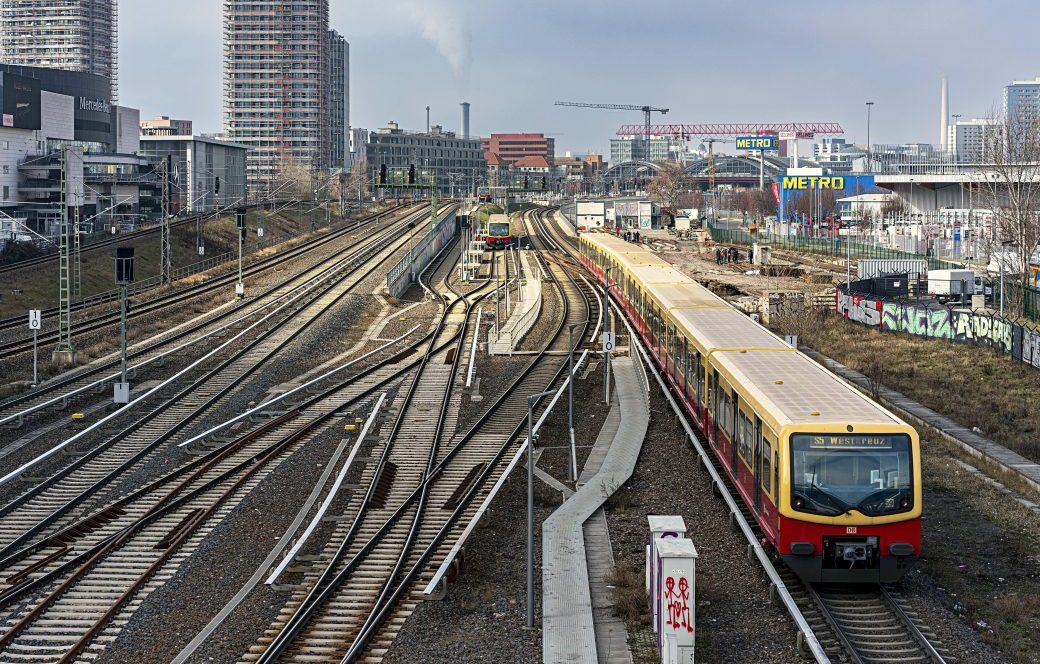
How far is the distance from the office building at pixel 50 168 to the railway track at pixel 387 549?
190 ft

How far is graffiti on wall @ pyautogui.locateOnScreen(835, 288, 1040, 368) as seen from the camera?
38406mm

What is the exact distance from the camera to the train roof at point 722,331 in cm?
2419

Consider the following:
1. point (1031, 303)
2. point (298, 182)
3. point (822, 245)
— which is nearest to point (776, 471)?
point (1031, 303)

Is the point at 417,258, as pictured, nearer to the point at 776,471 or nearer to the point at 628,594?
the point at 628,594

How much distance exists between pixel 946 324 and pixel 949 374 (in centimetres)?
704

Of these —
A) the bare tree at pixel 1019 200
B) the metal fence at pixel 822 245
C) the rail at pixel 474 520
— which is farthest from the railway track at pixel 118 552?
the metal fence at pixel 822 245

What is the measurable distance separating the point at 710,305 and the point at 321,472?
12093mm

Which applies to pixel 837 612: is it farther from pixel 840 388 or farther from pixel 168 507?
pixel 168 507

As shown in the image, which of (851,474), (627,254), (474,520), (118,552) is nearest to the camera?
(851,474)

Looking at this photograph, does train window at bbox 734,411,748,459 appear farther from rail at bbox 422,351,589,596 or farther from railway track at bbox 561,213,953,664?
rail at bbox 422,351,589,596

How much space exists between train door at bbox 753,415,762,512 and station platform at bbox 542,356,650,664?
257 cm

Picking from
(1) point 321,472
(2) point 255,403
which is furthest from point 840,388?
(2) point 255,403

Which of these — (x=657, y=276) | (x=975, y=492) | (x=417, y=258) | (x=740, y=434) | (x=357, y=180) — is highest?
(x=357, y=180)

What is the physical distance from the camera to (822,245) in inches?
3369
